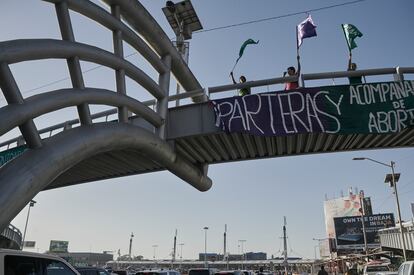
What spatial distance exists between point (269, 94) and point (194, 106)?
2376 mm

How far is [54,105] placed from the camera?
8234 mm

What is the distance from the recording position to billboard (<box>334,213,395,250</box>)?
88375 mm

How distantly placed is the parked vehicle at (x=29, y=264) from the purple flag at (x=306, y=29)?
11.2 meters

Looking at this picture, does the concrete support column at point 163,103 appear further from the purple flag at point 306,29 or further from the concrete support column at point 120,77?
the purple flag at point 306,29

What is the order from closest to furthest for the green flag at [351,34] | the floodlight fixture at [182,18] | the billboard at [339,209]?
the green flag at [351,34] < the floodlight fixture at [182,18] < the billboard at [339,209]

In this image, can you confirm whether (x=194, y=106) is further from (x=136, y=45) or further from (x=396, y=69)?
(x=396, y=69)

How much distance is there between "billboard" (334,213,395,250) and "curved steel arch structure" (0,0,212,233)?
8513 cm

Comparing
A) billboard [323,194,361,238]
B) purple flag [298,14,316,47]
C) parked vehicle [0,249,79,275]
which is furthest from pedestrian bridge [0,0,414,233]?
billboard [323,194,361,238]

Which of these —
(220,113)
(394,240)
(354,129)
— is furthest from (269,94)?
(394,240)

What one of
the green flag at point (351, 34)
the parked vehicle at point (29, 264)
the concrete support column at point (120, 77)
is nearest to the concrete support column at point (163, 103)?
the concrete support column at point (120, 77)

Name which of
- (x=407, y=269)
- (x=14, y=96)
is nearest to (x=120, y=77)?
(x=14, y=96)

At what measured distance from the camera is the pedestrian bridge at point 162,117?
7852 mm

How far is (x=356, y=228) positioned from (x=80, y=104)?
298 feet

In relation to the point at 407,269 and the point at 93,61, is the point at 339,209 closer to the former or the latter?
the point at 407,269
